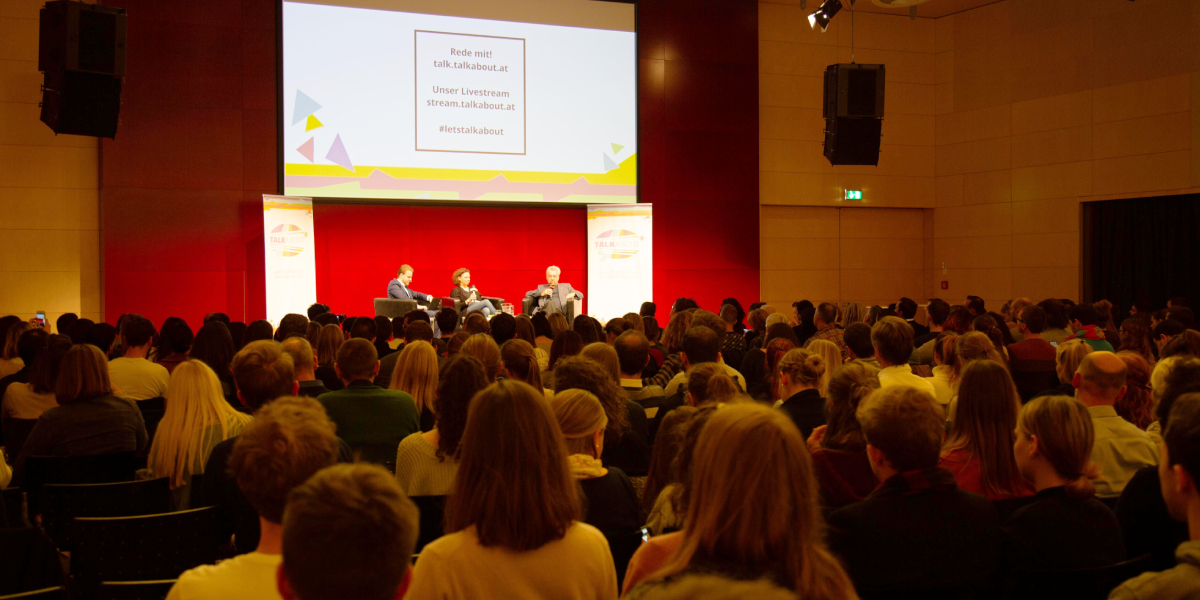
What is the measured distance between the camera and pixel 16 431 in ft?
13.0

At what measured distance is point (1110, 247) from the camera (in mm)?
11883

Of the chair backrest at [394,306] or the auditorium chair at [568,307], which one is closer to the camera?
the chair backrest at [394,306]

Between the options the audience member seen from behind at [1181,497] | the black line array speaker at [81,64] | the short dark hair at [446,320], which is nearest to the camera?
the audience member seen from behind at [1181,497]

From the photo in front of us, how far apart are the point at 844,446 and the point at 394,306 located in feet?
26.8

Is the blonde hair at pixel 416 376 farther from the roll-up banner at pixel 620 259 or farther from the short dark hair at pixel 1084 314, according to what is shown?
the roll-up banner at pixel 620 259

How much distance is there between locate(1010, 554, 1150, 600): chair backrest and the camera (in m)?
1.95

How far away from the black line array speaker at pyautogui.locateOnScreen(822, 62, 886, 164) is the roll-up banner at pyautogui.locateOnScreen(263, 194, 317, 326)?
6576mm

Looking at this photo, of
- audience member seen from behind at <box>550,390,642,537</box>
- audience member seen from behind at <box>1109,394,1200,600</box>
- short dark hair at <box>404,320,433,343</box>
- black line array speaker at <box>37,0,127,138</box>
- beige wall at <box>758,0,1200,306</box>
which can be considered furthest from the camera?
beige wall at <box>758,0,1200,306</box>

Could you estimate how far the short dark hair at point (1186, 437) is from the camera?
1573 millimetres

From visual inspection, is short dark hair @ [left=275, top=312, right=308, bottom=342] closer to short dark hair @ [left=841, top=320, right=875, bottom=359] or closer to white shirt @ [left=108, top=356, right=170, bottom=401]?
white shirt @ [left=108, top=356, right=170, bottom=401]

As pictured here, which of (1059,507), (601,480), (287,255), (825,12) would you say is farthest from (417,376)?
(825,12)

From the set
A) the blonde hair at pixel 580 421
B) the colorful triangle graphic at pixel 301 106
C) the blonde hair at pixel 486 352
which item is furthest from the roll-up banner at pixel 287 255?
the blonde hair at pixel 580 421

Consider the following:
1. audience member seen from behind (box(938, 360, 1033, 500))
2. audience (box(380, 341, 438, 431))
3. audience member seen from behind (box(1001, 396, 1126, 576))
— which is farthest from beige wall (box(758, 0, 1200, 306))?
audience member seen from behind (box(1001, 396, 1126, 576))

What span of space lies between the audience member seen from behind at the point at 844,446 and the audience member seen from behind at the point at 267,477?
57.3 inches
